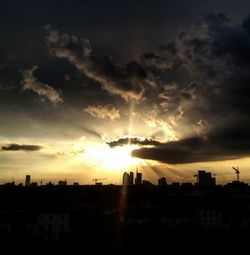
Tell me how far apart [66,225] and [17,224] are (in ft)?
51.2

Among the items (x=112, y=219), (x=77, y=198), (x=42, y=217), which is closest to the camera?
(x=42, y=217)

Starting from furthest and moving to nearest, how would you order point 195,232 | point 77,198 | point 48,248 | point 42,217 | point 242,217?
point 77,198 → point 242,217 → point 42,217 → point 195,232 → point 48,248

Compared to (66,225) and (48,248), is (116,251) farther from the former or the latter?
(66,225)

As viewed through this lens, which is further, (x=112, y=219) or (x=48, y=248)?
(x=112, y=219)

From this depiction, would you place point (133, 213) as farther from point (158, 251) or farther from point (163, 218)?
point (158, 251)

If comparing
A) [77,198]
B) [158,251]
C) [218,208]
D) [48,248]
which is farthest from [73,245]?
[77,198]

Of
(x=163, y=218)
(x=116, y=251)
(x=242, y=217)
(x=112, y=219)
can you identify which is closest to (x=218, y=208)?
(x=242, y=217)

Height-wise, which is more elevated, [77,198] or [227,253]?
[77,198]

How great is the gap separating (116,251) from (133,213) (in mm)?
38063

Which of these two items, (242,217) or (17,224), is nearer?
(17,224)

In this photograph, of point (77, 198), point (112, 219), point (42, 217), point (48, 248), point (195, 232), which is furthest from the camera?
point (77, 198)

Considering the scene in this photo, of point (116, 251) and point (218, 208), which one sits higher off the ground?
point (218, 208)

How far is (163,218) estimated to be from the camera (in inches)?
4262

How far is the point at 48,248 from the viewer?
71375 mm
